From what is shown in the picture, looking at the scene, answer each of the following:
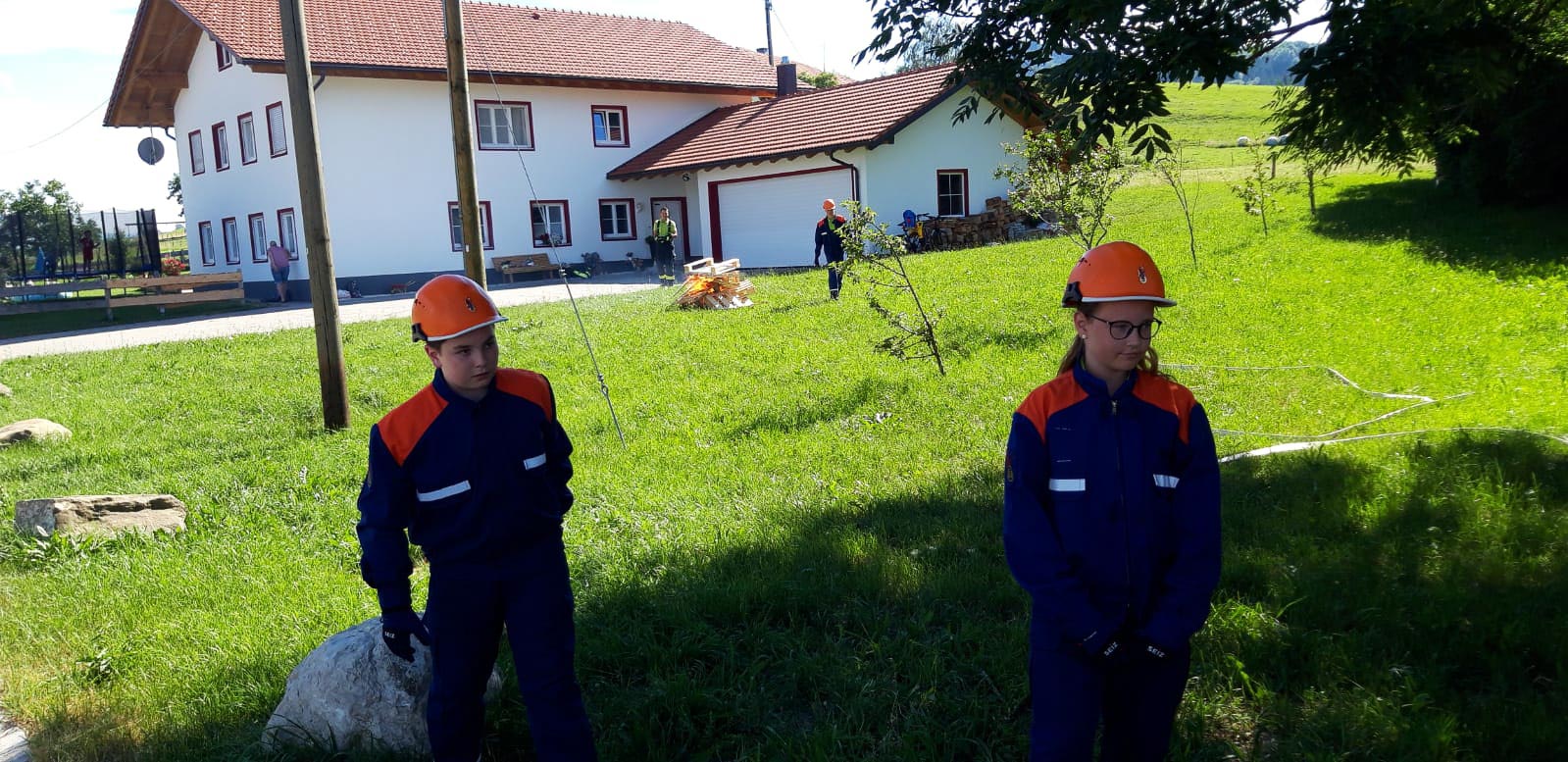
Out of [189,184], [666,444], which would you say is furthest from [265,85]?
[666,444]

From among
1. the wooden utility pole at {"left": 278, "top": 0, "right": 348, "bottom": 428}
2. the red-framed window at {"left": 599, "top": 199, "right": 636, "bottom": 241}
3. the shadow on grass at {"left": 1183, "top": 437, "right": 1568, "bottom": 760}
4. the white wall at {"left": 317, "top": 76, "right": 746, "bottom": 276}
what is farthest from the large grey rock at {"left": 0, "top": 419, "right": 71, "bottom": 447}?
the red-framed window at {"left": 599, "top": 199, "right": 636, "bottom": 241}

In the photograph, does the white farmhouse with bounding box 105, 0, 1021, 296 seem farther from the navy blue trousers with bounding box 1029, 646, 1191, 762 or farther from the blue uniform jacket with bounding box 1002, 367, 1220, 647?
the navy blue trousers with bounding box 1029, 646, 1191, 762

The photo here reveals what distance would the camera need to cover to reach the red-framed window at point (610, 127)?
101 ft

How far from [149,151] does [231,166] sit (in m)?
3.09

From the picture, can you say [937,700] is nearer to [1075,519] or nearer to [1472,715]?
[1075,519]

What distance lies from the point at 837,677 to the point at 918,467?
9.66ft

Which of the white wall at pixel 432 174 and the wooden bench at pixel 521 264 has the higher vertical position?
the white wall at pixel 432 174

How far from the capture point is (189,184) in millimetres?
33000

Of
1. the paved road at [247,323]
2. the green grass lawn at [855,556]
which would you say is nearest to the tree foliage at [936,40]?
the green grass lawn at [855,556]

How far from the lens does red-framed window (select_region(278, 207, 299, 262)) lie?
26344mm

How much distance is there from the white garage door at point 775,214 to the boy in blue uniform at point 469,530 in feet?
75.1

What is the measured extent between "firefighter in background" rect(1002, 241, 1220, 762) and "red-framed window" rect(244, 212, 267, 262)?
97.9 feet

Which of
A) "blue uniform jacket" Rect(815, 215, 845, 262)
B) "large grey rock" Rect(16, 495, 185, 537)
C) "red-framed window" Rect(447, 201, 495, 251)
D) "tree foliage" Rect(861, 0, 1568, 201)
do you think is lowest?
"large grey rock" Rect(16, 495, 185, 537)

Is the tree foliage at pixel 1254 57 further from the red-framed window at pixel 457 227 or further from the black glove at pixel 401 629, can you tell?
the red-framed window at pixel 457 227
